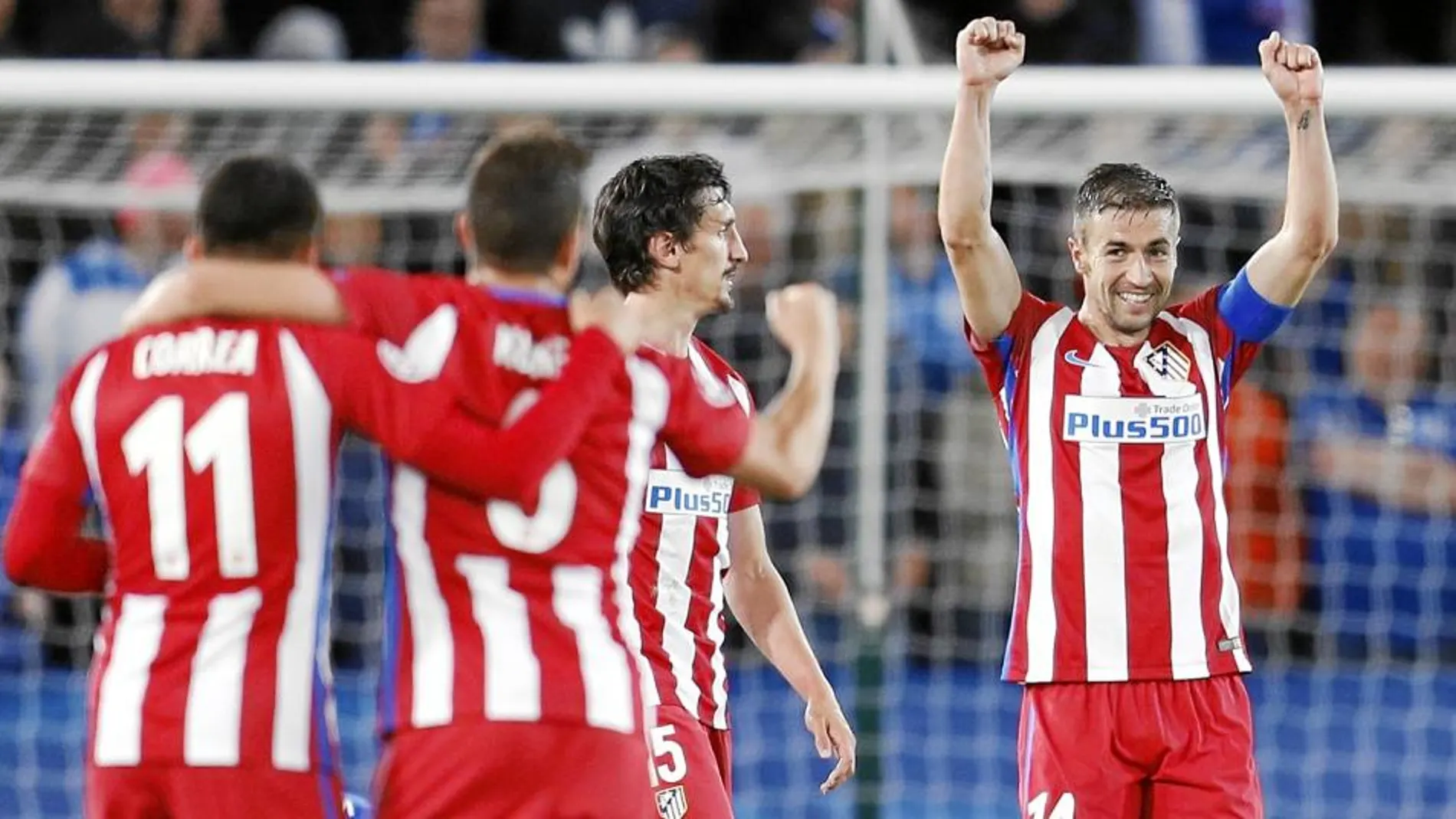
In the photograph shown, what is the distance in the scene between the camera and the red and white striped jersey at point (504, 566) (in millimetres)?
3811

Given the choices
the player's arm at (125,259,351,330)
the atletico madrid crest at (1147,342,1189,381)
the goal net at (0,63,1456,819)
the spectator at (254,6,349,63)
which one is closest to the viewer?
the player's arm at (125,259,351,330)

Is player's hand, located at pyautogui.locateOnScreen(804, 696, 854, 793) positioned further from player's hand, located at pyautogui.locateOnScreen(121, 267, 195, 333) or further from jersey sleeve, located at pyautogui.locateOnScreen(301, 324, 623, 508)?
player's hand, located at pyautogui.locateOnScreen(121, 267, 195, 333)

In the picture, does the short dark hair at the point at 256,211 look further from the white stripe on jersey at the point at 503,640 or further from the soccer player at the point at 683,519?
the soccer player at the point at 683,519

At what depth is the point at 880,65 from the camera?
24.0 feet

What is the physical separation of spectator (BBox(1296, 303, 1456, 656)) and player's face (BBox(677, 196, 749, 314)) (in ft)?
12.8

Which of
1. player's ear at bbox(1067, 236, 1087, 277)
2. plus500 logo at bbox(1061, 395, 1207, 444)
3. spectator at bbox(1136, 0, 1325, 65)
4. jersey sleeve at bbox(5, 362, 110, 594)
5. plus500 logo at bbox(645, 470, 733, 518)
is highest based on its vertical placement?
spectator at bbox(1136, 0, 1325, 65)

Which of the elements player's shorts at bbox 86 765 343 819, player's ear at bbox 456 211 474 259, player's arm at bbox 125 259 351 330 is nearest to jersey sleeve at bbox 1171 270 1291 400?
player's ear at bbox 456 211 474 259

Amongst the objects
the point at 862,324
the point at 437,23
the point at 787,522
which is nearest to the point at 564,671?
the point at 862,324

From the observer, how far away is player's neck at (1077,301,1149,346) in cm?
507

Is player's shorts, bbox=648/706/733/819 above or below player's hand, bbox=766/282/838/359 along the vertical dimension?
below

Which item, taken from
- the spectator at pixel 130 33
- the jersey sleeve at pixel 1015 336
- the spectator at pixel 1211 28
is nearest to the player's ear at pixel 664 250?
the jersey sleeve at pixel 1015 336

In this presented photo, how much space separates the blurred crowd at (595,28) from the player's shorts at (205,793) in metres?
6.26

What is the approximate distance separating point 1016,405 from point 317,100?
249 cm

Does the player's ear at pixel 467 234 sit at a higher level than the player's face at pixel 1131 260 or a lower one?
lower
